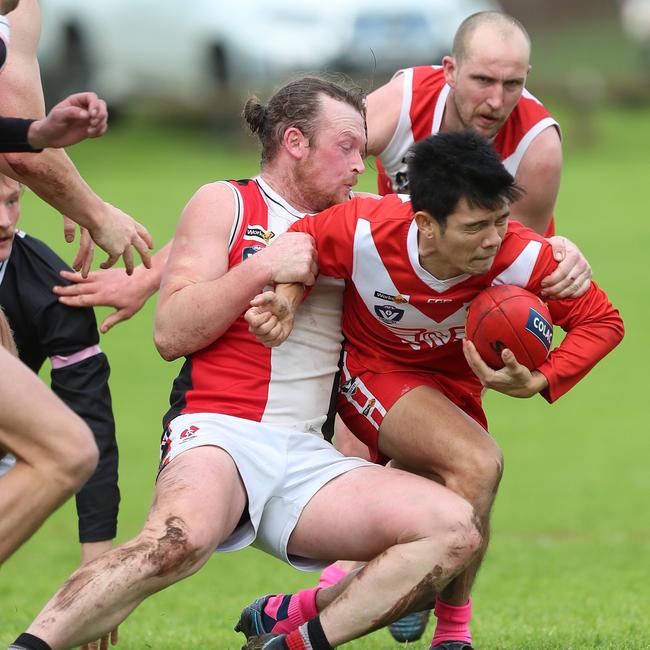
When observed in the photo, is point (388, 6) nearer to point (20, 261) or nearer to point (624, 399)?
point (624, 399)

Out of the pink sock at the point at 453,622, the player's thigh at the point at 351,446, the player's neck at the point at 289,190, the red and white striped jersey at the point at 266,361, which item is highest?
the player's neck at the point at 289,190

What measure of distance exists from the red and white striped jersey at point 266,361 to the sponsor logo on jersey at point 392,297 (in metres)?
0.25

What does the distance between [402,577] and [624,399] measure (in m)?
13.3

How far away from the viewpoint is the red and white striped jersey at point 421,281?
5.55m

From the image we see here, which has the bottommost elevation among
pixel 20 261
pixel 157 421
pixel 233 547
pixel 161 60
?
pixel 157 421

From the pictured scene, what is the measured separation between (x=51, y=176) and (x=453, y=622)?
8.35ft

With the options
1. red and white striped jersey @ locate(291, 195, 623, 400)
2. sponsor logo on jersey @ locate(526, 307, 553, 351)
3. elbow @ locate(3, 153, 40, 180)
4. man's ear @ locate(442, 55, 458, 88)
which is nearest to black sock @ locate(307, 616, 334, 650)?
red and white striped jersey @ locate(291, 195, 623, 400)

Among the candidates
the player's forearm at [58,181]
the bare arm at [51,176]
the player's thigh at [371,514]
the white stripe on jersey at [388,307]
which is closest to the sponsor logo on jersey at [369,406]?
the white stripe on jersey at [388,307]

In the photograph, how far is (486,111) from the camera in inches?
272

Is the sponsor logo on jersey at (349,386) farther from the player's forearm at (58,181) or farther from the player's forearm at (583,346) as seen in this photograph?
the player's forearm at (58,181)

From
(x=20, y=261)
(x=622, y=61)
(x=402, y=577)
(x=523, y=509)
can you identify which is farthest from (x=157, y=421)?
(x=622, y=61)

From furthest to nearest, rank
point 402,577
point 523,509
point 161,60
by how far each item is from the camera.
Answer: point 161,60 < point 523,509 < point 402,577

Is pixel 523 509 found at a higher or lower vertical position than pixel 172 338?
lower

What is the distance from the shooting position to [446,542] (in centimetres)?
519
